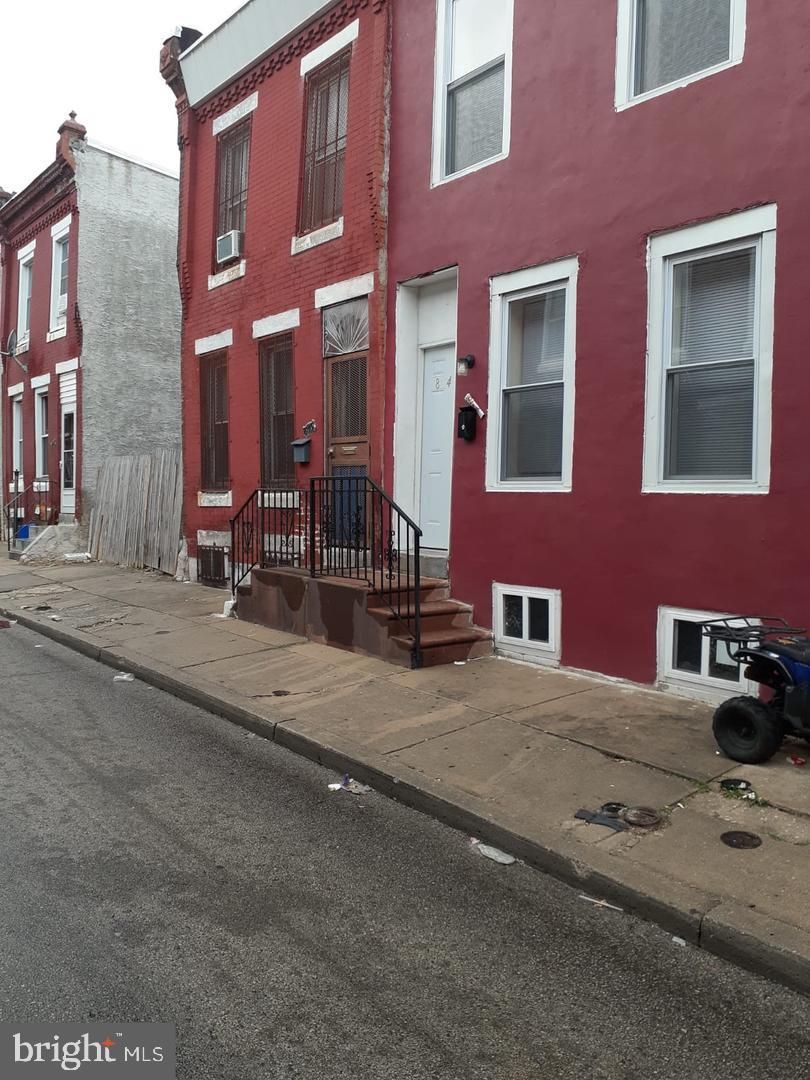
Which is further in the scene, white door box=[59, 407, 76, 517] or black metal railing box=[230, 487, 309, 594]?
white door box=[59, 407, 76, 517]

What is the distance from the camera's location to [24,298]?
1947 cm

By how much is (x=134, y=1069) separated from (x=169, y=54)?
13558mm

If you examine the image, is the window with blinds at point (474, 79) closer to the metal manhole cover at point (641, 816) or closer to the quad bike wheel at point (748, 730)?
the quad bike wheel at point (748, 730)

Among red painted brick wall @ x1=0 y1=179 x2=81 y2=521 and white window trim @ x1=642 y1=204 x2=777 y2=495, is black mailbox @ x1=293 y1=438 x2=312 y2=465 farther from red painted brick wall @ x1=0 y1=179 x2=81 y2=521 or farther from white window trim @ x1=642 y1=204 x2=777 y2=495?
red painted brick wall @ x1=0 y1=179 x2=81 y2=521

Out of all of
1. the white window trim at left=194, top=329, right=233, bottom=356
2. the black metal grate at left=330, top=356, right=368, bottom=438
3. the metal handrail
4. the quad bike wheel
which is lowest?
the quad bike wheel

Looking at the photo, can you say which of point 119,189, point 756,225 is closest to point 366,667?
point 756,225

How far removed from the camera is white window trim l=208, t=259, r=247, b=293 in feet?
37.2

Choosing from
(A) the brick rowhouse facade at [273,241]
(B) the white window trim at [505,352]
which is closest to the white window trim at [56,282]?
(A) the brick rowhouse facade at [273,241]

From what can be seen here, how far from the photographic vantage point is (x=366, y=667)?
7320 mm

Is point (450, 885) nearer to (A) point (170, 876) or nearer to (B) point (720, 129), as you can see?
(A) point (170, 876)

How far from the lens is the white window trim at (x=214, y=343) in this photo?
11648 mm

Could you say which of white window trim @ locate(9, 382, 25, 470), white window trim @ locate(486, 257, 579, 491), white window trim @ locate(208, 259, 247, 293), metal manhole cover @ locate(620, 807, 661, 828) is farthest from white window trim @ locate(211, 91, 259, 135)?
metal manhole cover @ locate(620, 807, 661, 828)

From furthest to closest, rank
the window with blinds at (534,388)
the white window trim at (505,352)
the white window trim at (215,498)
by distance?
the white window trim at (215,498) < the window with blinds at (534,388) < the white window trim at (505,352)

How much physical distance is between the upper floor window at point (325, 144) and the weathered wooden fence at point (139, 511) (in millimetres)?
5004
